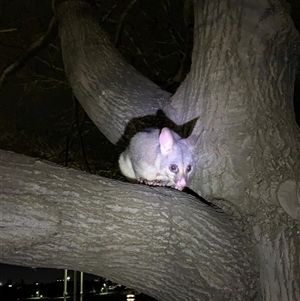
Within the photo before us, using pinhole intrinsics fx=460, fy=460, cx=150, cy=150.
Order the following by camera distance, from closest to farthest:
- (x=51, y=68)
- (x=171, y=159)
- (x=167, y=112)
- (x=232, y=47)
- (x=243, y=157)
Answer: (x=243, y=157) < (x=232, y=47) < (x=167, y=112) < (x=171, y=159) < (x=51, y=68)

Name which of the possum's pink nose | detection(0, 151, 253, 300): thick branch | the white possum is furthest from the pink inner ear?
detection(0, 151, 253, 300): thick branch

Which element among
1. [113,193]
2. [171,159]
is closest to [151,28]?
[171,159]

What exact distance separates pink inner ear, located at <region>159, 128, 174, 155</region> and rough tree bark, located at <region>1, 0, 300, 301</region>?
0.56 ft

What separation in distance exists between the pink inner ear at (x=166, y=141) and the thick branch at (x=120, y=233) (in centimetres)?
102

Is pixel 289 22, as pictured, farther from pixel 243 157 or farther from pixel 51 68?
pixel 51 68

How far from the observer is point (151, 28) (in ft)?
27.1

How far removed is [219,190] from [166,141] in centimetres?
104

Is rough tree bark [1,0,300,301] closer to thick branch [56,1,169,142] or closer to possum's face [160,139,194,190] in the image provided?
thick branch [56,1,169,142]

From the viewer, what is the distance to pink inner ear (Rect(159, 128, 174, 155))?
374 cm

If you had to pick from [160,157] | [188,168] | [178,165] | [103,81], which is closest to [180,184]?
[188,168]

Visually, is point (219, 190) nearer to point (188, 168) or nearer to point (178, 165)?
point (188, 168)

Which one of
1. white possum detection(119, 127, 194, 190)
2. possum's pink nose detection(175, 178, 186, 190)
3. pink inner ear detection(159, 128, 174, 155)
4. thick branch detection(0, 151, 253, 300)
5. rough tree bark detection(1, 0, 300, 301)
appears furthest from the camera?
white possum detection(119, 127, 194, 190)

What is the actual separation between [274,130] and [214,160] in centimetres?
44

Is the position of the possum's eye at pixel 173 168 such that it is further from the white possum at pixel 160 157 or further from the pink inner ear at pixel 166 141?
the pink inner ear at pixel 166 141
